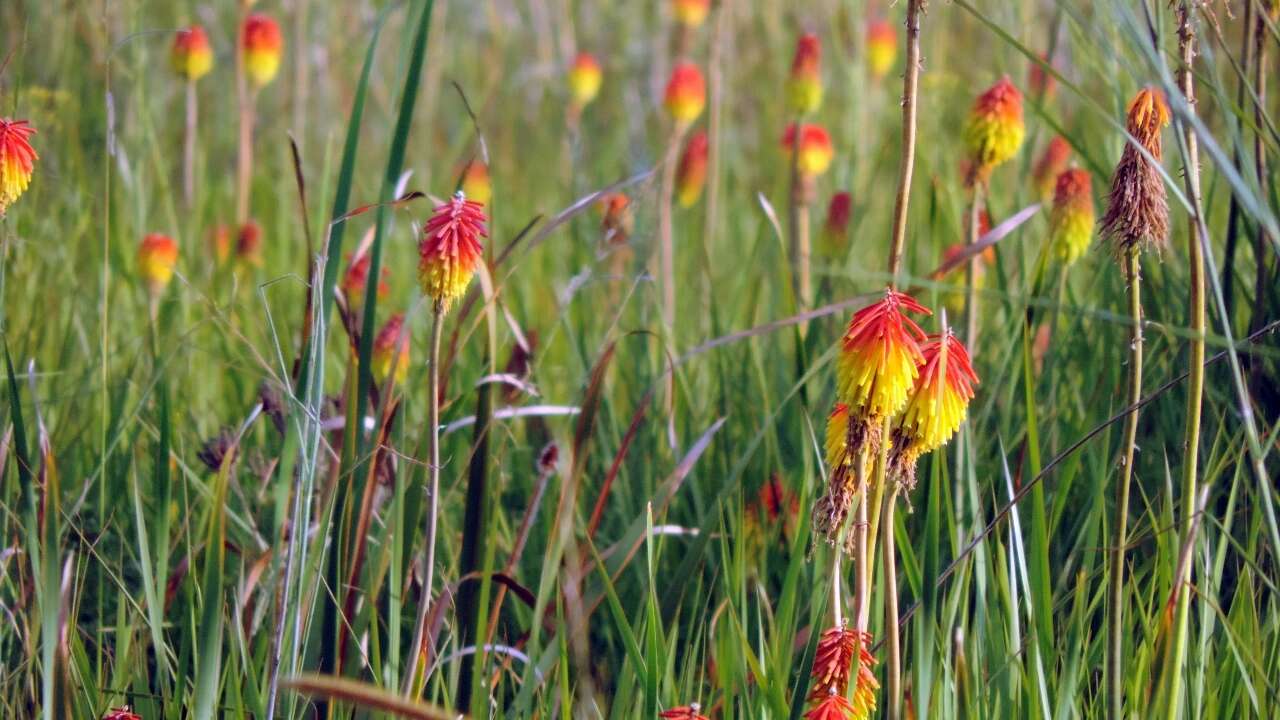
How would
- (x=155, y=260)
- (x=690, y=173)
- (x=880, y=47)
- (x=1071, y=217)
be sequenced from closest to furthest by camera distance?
1. (x=1071, y=217)
2. (x=155, y=260)
3. (x=690, y=173)
4. (x=880, y=47)

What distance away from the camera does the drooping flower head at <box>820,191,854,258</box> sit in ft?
8.52

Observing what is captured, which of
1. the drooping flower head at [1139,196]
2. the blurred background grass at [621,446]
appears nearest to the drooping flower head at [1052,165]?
the blurred background grass at [621,446]

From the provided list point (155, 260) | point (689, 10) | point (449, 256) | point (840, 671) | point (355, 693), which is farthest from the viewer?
point (689, 10)

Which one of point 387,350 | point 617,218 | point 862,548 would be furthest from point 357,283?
point 862,548

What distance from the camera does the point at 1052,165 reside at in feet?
8.68

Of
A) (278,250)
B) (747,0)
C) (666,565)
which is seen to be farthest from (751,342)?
(747,0)

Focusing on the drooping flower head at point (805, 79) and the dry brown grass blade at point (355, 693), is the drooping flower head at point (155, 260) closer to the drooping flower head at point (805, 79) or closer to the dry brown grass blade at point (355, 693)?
the drooping flower head at point (805, 79)

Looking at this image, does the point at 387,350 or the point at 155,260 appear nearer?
the point at 387,350

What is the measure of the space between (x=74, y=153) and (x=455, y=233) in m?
2.17

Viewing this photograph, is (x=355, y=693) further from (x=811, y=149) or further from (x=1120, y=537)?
(x=811, y=149)

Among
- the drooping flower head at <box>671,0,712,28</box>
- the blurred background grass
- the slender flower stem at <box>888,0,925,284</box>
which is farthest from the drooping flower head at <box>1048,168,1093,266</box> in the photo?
the drooping flower head at <box>671,0,712,28</box>

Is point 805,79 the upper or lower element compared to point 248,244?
upper

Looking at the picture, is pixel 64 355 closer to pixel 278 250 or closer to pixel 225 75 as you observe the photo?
pixel 278 250

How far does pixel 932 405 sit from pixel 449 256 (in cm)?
45
